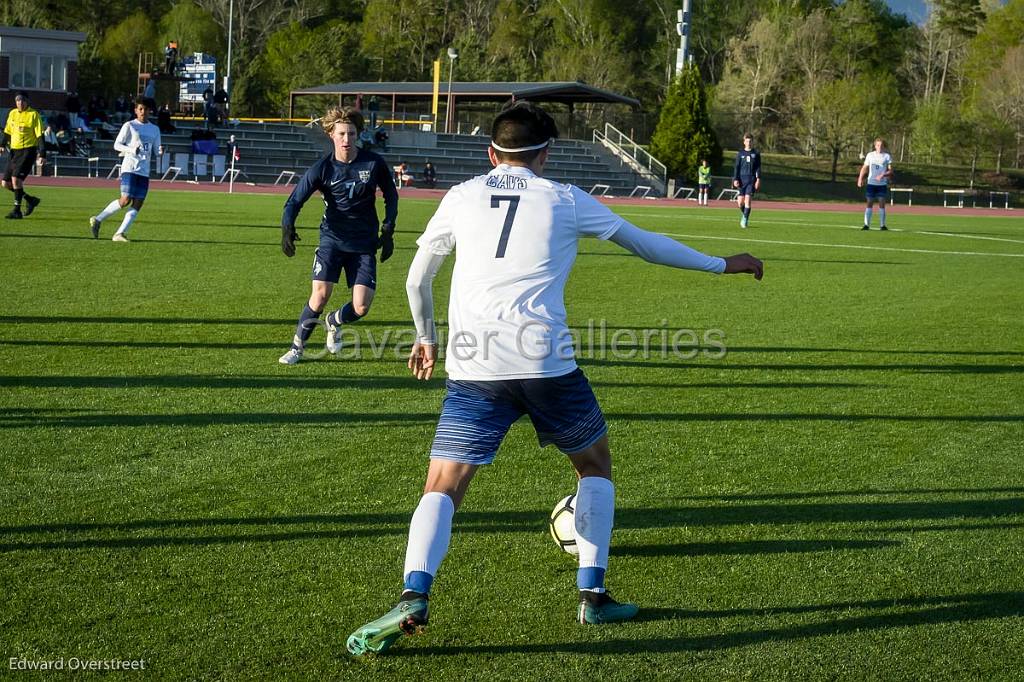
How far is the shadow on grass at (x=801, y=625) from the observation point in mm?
4109

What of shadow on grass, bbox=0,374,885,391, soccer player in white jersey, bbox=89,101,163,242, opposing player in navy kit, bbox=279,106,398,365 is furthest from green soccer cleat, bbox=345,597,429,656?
soccer player in white jersey, bbox=89,101,163,242

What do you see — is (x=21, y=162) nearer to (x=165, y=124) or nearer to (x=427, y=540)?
(x=427, y=540)

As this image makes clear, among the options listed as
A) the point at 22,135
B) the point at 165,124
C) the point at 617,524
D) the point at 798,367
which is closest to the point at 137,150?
the point at 22,135

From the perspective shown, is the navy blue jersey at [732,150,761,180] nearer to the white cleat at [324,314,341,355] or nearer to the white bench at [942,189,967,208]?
the white cleat at [324,314,341,355]

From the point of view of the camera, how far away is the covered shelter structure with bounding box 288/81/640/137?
5975 cm

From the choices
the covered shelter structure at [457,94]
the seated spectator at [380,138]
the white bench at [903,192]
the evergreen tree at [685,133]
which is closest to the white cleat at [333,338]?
the seated spectator at [380,138]

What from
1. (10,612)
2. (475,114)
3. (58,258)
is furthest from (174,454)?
(475,114)

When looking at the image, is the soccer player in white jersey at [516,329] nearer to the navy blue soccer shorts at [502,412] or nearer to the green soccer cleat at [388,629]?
the navy blue soccer shorts at [502,412]

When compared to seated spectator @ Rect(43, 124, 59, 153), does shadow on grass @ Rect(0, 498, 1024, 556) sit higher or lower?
lower

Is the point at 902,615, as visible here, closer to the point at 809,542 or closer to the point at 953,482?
the point at 809,542

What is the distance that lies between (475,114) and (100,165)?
77.2 feet

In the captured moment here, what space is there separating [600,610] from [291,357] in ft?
17.8

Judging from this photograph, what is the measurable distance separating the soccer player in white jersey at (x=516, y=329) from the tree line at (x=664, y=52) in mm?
63051

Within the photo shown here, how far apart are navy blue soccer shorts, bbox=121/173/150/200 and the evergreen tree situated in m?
41.2
